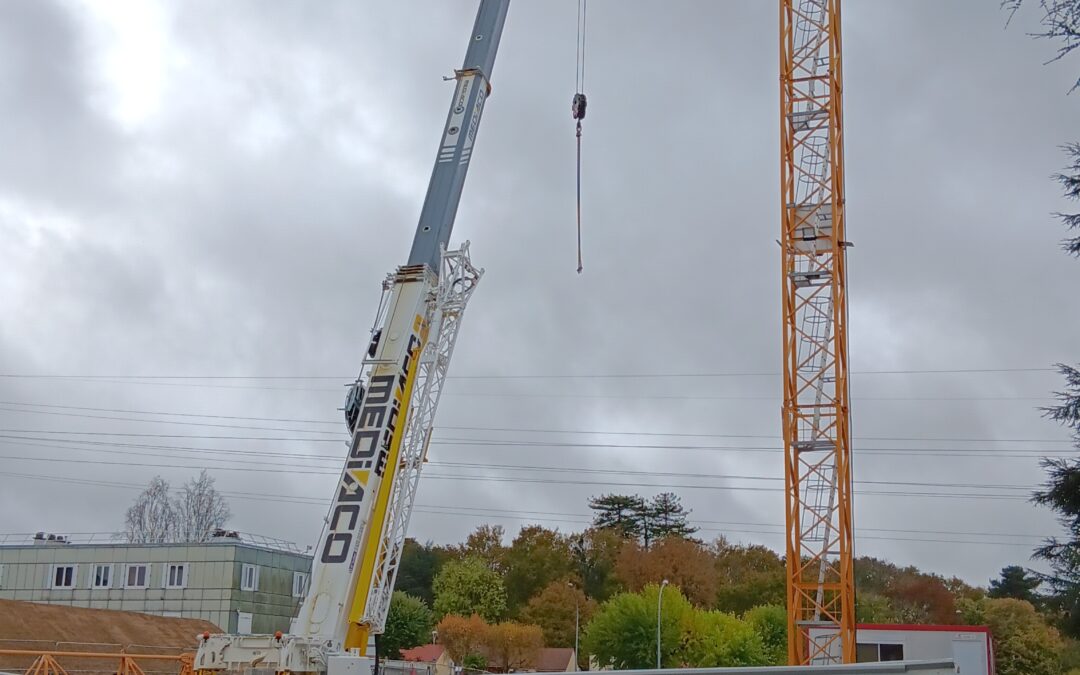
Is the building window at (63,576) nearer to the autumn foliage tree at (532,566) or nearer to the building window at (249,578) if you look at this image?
the building window at (249,578)

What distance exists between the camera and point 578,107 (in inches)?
1067

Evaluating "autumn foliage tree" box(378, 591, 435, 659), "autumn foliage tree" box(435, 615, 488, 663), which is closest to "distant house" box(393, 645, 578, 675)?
"autumn foliage tree" box(435, 615, 488, 663)

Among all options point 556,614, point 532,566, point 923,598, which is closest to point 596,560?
point 532,566

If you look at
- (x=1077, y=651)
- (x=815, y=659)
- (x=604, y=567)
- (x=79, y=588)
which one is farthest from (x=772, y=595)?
(x=815, y=659)

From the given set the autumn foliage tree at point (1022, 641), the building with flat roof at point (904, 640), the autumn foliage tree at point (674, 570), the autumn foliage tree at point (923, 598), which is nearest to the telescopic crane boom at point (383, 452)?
the building with flat roof at point (904, 640)

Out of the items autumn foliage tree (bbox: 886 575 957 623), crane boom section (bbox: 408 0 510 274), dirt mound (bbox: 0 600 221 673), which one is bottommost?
dirt mound (bbox: 0 600 221 673)

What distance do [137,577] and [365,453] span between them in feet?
123

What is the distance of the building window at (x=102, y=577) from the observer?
52.0m

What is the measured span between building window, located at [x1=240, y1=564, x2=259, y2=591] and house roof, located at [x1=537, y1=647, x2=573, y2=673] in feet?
84.7

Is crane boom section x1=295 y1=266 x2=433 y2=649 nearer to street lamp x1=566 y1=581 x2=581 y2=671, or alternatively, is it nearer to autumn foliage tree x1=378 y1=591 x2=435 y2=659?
autumn foliage tree x1=378 y1=591 x2=435 y2=659

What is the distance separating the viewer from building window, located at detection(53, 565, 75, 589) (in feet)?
173

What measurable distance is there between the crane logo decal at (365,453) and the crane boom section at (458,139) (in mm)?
2074

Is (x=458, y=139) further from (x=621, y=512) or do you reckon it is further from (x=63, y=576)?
(x=621, y=512)

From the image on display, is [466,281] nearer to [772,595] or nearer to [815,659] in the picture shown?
[815,659]
